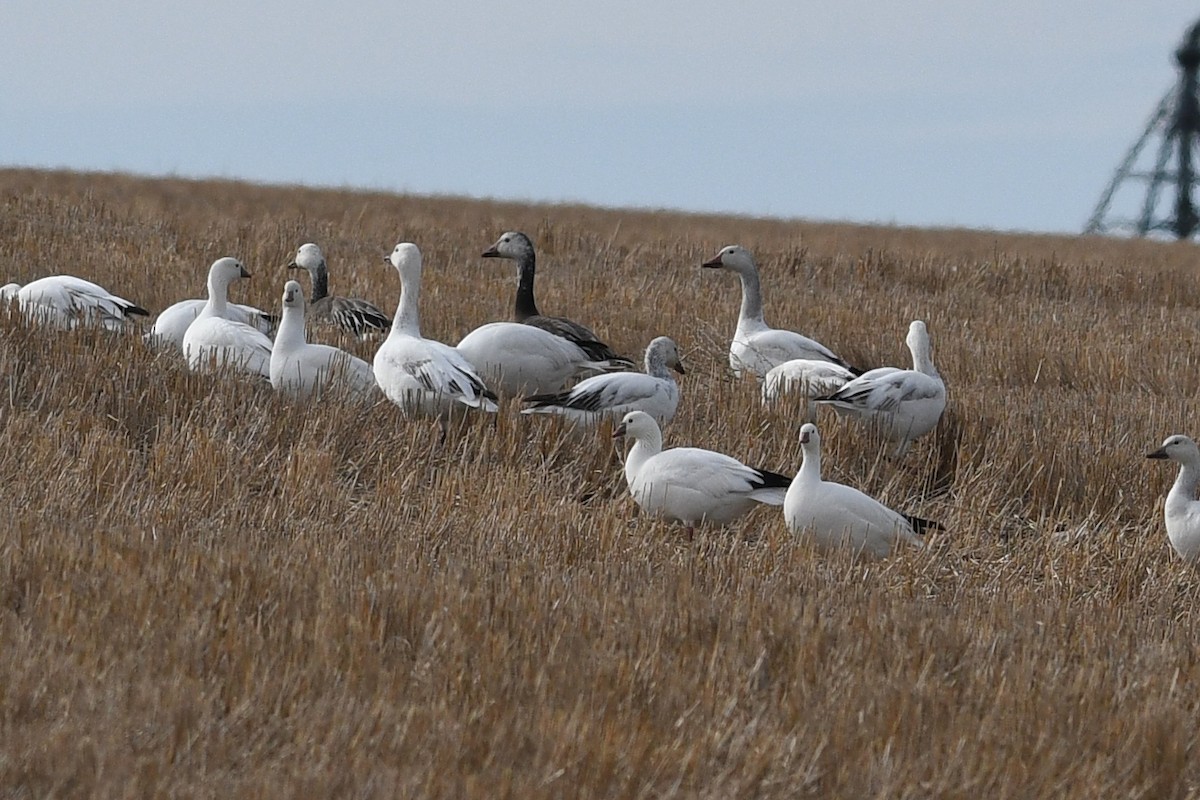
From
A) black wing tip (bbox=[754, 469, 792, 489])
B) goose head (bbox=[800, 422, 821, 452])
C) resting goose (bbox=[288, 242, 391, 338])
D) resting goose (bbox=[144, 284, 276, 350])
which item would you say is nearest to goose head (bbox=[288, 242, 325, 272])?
resting goose (bbox=[288, 242, 391, 338])

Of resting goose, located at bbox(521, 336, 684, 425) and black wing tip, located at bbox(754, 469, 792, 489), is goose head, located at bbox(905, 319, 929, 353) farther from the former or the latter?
black wing tip, located at bbox(754, 469, 792, 489)

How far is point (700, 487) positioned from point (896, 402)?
7.08ft

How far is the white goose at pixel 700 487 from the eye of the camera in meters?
6.47

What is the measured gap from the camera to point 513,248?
1152 cm

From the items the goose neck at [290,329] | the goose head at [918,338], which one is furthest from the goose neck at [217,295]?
the goose head at [918,338]

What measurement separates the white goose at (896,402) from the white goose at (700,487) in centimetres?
161

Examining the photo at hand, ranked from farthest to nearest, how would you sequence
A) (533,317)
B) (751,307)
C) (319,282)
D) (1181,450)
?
(319,282)
(751,307)
(533,317)
(1181,450)

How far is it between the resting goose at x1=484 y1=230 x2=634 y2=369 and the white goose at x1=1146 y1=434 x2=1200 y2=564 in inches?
132

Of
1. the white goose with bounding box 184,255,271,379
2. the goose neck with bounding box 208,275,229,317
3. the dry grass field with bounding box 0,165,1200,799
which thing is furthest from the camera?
the goose neck with bounding box 208,275,229,317

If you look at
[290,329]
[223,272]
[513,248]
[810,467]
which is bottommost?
[810,467]

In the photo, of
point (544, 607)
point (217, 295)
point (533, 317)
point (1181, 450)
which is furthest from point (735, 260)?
point (544, 607)

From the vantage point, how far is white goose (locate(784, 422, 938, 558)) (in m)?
6.23

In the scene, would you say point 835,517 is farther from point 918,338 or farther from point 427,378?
point 918,338

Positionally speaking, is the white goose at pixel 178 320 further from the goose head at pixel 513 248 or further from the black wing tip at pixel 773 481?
the black wing tip at pixel 773 481
